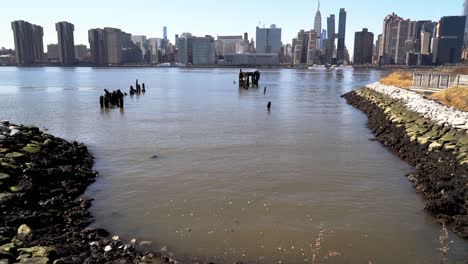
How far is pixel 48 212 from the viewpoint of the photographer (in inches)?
399

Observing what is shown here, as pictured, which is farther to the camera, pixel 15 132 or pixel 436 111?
pixel 436 111

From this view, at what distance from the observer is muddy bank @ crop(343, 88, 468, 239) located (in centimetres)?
1080

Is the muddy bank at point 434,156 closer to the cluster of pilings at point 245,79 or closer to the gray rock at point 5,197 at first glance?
the gray rock at point 5,197

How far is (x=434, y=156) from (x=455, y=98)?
12.6 meters

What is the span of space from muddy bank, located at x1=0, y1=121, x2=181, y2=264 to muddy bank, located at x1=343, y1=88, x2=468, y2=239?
8.12 metres

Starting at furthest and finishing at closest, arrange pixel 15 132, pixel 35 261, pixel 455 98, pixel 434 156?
1. pixel 455 98
2. pixel 15 132
3. pixel 434 156
4. pixel 35 261

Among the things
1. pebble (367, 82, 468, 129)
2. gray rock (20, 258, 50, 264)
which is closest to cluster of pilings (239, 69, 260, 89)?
pebble (367, 82, 468, 129)

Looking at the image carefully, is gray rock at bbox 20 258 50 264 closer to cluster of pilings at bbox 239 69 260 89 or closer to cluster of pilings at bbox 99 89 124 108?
cluster of pilings at bbox 99 89 124 108

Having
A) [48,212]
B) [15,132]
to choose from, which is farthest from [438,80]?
[48,212]

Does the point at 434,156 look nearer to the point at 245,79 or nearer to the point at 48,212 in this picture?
the point at 48,212

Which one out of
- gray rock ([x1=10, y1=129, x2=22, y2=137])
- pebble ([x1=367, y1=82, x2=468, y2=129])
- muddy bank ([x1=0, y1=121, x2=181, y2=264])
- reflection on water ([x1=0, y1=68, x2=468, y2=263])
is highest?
pebble ([x1=367, y1=82, x2=468, y2=129])

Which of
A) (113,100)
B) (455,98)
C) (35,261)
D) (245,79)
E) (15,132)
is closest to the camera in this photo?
(35,261)

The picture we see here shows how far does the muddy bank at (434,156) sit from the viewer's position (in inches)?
425

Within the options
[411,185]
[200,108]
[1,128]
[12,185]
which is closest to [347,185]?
[411,185]
